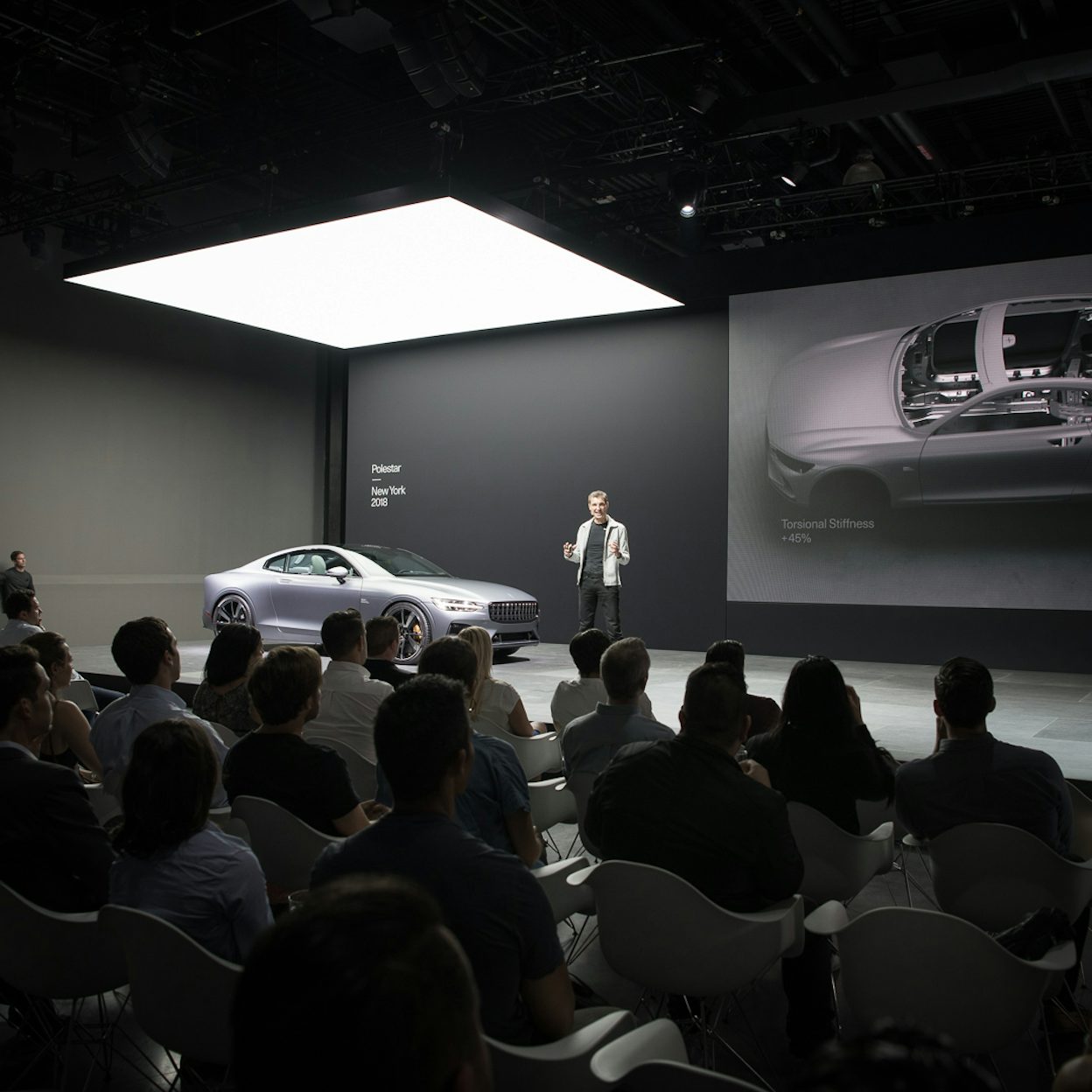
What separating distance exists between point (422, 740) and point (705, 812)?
2.64 ft

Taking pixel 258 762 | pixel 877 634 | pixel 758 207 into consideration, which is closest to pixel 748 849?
pixel 258 762

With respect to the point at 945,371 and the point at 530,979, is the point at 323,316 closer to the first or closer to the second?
the point at 945,371

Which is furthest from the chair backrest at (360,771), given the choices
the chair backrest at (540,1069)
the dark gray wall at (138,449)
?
the dark gray wall at (138,449)

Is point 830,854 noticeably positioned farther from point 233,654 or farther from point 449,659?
point 233,654

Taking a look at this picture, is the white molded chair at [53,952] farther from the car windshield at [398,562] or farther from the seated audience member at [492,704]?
the car windshield at [398,562]

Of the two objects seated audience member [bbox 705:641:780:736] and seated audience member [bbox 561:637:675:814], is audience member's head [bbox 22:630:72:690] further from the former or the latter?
seated audience member [bbox 705:641:780:736]

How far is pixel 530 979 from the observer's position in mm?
1675

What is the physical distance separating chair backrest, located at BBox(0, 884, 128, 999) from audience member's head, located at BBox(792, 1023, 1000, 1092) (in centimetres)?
194

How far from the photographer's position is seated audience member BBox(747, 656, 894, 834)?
3.03m

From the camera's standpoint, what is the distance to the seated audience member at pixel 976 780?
272 centimetres

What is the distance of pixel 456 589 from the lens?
32.4 ft

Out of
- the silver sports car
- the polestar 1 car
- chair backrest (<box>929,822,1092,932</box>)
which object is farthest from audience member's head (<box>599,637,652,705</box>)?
the polestar 1 car

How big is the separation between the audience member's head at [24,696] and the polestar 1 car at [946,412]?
9370 mm

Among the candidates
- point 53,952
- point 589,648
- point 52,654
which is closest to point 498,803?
point 53,952
